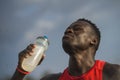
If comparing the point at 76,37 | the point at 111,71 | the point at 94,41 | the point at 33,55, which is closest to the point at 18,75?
the point at 33,55

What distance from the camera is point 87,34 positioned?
696 cm

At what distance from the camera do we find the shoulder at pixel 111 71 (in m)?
6.61

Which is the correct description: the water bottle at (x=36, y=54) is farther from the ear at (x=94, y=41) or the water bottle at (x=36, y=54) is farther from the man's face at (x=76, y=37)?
the ear at (x=94, y=41)

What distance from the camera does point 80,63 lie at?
22.7ft

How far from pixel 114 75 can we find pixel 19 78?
70.5 inches

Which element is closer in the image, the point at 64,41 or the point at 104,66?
the point at 64,41

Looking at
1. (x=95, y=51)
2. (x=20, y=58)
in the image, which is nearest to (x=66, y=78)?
(x=95, y=51)

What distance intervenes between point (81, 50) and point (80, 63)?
24 centimetres

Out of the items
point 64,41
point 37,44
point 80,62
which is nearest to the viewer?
point 37,44

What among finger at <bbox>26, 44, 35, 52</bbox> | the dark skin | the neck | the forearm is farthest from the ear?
the forearm

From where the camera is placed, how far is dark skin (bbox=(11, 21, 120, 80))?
662 cm

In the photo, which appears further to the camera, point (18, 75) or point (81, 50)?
point (81, 50)

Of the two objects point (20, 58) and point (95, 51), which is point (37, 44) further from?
point (95, 51)

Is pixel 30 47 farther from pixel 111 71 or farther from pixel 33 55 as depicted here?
pixel 111 71
